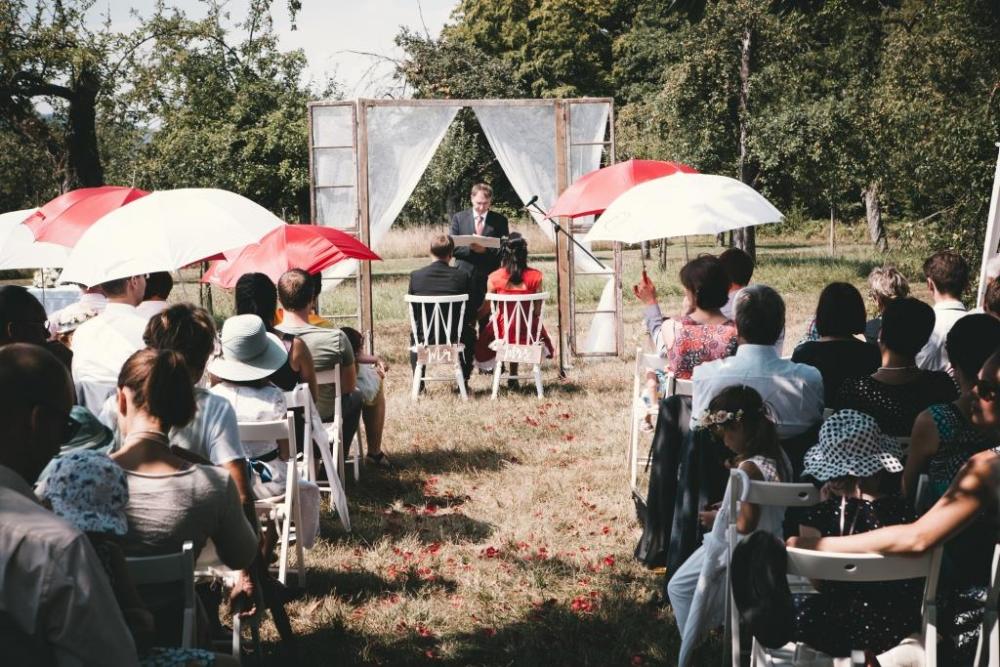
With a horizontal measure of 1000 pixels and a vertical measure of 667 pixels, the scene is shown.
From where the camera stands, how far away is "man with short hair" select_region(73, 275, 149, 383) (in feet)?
15.0

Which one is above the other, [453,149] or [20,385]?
[453,149]

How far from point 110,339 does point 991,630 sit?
371 cm

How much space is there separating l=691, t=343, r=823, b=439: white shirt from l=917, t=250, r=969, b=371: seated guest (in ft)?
5.31

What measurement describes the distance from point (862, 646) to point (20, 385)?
2.22 metres

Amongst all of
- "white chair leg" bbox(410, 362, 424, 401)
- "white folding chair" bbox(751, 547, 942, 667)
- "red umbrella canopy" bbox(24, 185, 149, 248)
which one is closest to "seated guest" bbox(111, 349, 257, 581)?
"white folding chair" bbox(751, 547, 942, 667)

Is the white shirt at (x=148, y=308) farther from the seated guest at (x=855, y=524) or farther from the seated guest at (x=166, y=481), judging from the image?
the seated guest at (x=855, y=524)

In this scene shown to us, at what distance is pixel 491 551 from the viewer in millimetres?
5297

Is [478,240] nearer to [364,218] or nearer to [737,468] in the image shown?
[364,218]

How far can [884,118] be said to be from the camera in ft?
59.7

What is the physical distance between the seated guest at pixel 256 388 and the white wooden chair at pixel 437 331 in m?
4.01

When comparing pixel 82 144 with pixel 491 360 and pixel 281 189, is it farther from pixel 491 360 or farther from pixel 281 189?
pixel 491 360

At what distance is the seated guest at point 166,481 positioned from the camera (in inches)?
113

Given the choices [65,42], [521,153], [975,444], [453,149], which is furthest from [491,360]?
[453,149]

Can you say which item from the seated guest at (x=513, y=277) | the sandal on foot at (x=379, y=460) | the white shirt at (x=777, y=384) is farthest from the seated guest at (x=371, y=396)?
the white shirt at (x=777, y=384)
